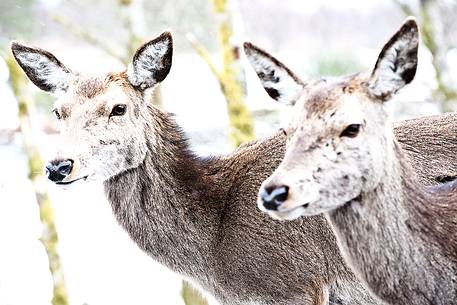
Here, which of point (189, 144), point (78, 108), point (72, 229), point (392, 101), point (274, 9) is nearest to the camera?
point (392, 101)

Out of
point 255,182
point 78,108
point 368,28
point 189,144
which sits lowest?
point 255,182

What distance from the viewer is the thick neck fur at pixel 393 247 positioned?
164 inches

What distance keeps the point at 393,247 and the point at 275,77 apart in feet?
3.46

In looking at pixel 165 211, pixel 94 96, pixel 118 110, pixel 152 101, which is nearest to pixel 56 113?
pixel 94 96

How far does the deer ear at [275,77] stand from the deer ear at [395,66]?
1.38ft

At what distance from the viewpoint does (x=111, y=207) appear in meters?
5.70

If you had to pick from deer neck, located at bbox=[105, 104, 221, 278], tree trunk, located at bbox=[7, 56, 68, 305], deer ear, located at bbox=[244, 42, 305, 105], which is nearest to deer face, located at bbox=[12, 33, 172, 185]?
deer neck, located at bbox=[105, 104, 221, 278]

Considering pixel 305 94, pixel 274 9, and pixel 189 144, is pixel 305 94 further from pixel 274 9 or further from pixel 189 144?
pixel 274 9

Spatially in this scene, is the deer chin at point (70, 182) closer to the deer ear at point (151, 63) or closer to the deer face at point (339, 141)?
the deer ear at point (151, 63)

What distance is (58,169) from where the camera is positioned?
4996 millimetres

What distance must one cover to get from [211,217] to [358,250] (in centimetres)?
160

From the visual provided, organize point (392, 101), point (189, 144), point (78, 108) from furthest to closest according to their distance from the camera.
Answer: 1. point (189, 144)
2. point (78, 108)
3. point (392, 101)

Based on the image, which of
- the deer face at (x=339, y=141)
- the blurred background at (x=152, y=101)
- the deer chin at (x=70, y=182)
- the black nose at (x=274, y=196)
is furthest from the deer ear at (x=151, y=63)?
the black nose at (x=274, y=196)

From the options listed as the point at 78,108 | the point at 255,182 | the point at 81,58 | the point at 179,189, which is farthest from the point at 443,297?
the point at 81,58
